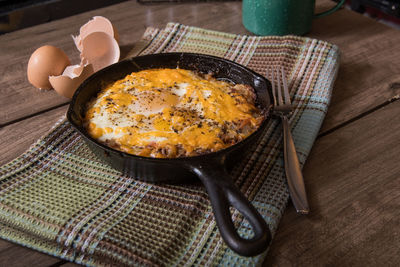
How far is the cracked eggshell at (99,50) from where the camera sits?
52.0 inches

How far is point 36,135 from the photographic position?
3.80 feet

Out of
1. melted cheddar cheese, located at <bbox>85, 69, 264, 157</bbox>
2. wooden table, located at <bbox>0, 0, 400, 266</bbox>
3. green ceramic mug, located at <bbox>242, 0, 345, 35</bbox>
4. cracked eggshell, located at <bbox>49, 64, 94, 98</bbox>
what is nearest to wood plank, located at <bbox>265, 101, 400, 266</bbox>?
wooden table, located at <bbox>0, 0, 400, 266</bbox>

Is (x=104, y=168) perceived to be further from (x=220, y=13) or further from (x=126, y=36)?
(x=220, y=13)

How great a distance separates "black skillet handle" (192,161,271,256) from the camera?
660mm

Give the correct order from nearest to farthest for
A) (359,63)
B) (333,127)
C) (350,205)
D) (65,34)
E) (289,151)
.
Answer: (350,205)
(289,151)
(333,127)
(359,63)
(65,34)

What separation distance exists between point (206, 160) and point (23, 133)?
0.64 metres

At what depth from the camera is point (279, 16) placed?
1.50 m

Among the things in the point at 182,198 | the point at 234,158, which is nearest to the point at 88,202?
the point at 182,198

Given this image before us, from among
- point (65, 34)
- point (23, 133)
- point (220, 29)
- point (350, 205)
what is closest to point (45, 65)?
point (23, 133)

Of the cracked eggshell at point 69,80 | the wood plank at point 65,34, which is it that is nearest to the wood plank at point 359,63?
the wood plank at point 65,34

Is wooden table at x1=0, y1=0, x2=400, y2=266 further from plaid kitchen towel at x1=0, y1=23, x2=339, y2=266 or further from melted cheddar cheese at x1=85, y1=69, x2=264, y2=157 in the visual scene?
melted cheddar cheese at x1=85, y1=69, x2=264, y2=157

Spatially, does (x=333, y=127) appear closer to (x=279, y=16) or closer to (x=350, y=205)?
(x=350, y=205)

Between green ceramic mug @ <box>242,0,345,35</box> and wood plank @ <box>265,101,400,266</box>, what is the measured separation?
547mm

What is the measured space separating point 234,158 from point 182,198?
0.49ft
